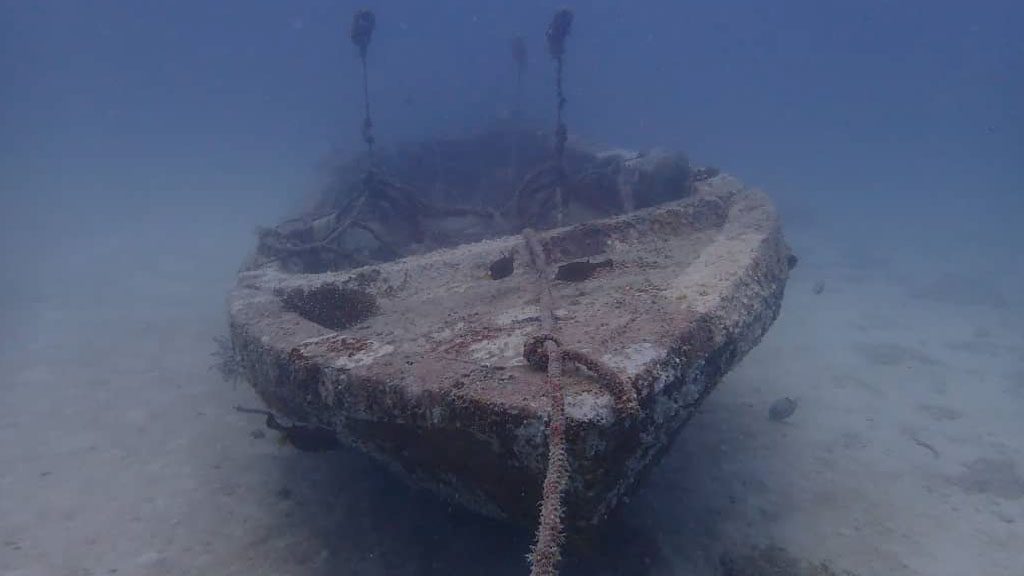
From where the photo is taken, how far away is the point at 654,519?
4.09 m

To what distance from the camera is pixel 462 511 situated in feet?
12.7

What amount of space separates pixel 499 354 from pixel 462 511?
1.60m

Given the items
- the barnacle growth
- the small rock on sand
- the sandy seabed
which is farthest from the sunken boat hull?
the small rock on sand

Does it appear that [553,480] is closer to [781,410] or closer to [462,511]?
[462,511]

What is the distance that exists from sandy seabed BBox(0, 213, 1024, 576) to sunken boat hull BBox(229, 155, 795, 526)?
25.0 inches

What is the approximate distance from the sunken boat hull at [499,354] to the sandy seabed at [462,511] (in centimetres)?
64

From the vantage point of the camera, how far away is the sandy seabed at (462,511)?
3.74 meters

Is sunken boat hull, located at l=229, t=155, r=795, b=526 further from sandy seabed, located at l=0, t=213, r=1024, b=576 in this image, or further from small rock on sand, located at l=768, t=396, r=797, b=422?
small rock on sand, located at l=768, t=396, r=797, b=422

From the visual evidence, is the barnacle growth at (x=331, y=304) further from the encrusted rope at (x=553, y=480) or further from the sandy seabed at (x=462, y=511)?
the encrusted rope at (x=553, y=480)

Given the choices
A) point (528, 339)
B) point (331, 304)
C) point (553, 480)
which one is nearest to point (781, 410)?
point (528, 339)

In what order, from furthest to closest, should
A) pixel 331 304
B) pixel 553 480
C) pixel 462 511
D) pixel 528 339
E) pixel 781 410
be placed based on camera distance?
pixel 781 410 < pixel 331 304 < pixel 462 511 < pixel 528 339 < pixel 553 480

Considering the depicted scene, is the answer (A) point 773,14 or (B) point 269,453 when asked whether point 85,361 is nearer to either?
(B) point 269,453

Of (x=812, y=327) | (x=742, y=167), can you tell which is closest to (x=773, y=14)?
(x=742, y=167)

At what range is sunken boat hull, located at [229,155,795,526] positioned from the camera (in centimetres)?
238
